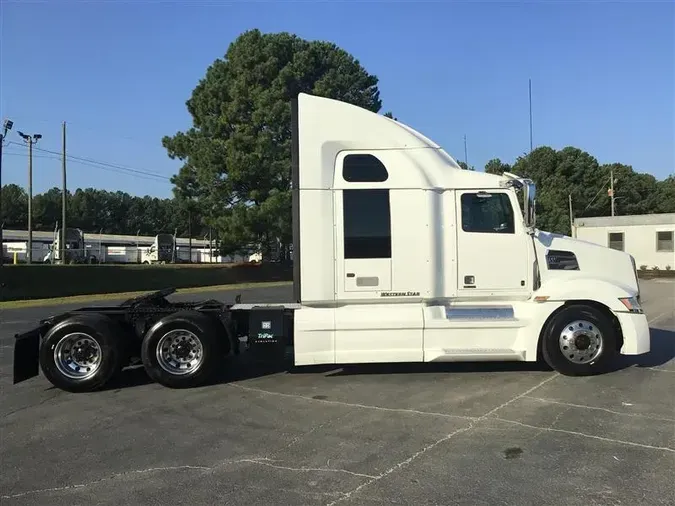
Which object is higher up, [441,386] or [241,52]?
[241,52]

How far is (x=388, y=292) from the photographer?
293 inches

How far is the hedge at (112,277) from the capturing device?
2377cm

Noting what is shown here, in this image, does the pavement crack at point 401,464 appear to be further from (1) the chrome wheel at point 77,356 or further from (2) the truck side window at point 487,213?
(1) the chrome wheel at point 77,356

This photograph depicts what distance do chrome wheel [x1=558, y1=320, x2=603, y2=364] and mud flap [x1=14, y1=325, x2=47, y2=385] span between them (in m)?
6.80

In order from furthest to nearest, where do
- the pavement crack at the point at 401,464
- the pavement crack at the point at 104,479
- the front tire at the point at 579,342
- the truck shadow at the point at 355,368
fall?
1. the truck shadow at the point at 355,368
2. the front tire at the point at 579,342
3. the pavement crack at the point at 104,479
4. the pavement crack at the point at 401,464

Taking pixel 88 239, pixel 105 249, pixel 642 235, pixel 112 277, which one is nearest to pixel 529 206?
pixel 112 277

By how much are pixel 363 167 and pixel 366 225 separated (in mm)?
775

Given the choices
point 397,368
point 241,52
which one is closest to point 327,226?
point 397,368

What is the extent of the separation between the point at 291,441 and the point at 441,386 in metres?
2.56

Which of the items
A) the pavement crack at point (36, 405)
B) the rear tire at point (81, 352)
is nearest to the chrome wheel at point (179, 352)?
the rear tire at point (81, 352)

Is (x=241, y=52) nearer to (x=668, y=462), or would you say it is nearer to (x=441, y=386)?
(x=441, y=386)

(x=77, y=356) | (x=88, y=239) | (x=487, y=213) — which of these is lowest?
(x=77, y=356)

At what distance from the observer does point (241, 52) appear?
3491cm

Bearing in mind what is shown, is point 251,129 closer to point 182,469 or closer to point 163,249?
point 182,469
